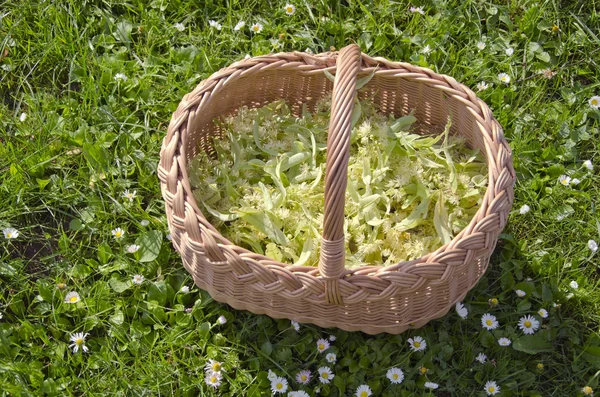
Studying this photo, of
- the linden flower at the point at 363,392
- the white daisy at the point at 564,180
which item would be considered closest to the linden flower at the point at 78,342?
the linden flower at the point at 363,392

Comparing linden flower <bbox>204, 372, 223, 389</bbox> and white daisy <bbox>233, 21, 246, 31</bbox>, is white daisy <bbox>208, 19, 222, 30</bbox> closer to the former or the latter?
white daisy <bbox>233, 21, 246, 31</bbox>

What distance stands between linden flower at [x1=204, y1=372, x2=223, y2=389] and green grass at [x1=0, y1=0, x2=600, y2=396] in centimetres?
4

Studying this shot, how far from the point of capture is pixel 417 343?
2396 millimetres

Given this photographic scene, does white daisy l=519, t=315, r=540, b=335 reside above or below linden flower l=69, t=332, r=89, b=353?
above

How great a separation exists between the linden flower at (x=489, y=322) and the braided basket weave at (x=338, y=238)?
0.73ft

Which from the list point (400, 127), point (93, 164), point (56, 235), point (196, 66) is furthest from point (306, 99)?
point (56, 235)

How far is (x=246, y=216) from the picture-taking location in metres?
2.39

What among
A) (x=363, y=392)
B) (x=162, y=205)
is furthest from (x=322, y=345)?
(x=162, y=205)

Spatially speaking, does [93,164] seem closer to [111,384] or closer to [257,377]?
[111,384]

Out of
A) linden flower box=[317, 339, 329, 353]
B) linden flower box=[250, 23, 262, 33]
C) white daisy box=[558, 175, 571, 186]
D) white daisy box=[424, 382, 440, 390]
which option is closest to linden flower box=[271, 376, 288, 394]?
linden flower box=[317, 339, 329, 353]

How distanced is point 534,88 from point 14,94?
219cm

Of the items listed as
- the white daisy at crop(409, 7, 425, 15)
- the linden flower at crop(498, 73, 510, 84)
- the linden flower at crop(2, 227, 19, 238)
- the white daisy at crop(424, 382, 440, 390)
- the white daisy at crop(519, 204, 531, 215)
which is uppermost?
the white daisy at crop(409, 7, 425, 15)

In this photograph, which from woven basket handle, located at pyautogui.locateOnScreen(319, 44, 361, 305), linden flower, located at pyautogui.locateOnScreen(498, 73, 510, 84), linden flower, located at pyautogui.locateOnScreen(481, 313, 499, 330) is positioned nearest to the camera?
woven basket handle, located at pyautogui.locateOnScreen(319, 44, 361, 305)

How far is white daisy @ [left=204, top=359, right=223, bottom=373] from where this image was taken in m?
2.34
